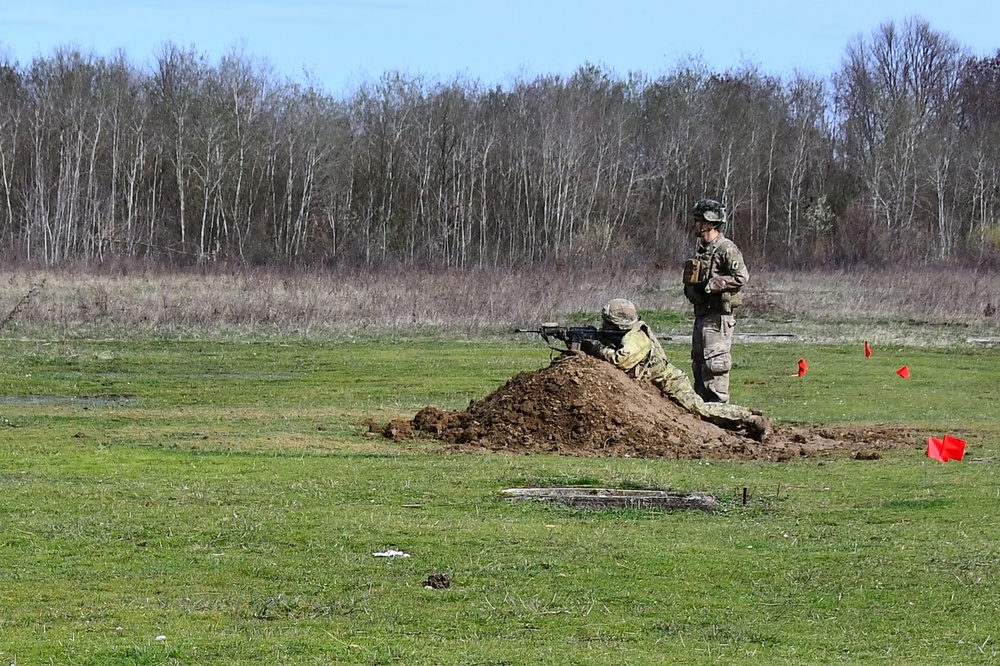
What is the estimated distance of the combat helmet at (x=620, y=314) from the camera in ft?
53.1

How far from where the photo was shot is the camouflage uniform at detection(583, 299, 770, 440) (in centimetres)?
1631

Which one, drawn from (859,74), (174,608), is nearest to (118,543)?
(174,608)

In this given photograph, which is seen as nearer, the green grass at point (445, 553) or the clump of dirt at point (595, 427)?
the green grass at point (445, 553)

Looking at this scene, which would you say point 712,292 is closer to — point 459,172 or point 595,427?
point 595,427

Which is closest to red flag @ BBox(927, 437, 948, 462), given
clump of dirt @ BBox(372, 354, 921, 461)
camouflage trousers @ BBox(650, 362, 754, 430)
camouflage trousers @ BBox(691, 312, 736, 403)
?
clump of dirt @ BBox(372, 354, 921, 461)

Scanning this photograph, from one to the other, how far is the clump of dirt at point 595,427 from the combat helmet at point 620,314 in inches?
22.3

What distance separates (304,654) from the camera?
277 inches

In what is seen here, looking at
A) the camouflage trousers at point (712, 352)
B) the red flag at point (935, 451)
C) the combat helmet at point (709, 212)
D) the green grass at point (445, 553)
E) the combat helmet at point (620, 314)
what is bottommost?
the green grass at point (445, 553)

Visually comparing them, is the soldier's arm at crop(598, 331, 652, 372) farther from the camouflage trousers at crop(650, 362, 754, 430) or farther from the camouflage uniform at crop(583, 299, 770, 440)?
the camouflage trousers at crop(650, 362, 754, 430)

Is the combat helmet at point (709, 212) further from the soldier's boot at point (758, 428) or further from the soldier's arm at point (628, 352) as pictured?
the soldier's boot at point (758, 428)

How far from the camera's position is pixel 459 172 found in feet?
230

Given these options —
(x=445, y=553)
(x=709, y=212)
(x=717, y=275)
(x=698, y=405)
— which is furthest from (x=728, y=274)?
(x=445, y=553)

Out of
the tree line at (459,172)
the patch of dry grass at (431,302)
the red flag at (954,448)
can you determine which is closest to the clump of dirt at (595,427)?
the red flag at (954,448)

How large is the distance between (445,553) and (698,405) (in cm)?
747
